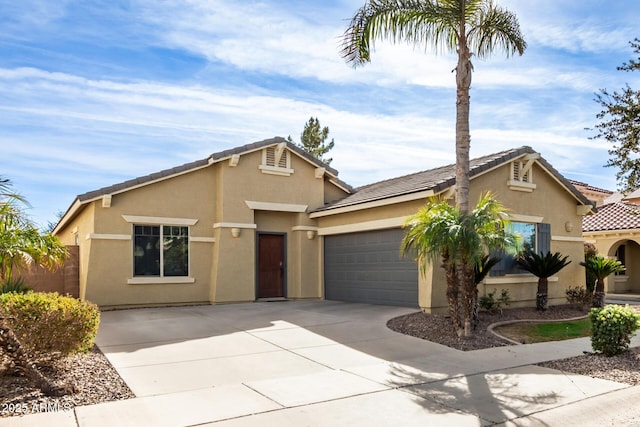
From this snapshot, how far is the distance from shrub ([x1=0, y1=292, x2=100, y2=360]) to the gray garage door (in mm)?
8363

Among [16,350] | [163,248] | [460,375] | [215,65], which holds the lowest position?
[460,375]

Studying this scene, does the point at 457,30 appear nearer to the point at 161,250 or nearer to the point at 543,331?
the point at 543,331

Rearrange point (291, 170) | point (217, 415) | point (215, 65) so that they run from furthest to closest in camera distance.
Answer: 1. point (291, 170)
2. point (215, 65)
3. point (217, 415)

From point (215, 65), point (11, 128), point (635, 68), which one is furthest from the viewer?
point (11, 128)

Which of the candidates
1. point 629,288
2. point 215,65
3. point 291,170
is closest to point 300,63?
point 215,65

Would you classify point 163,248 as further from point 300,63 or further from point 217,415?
point 217,415

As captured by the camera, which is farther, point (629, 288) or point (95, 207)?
point (629, 288)

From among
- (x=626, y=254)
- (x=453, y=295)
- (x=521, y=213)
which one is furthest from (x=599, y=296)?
(x=626, y=254)

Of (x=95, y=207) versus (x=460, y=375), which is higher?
(x=95, y=207)

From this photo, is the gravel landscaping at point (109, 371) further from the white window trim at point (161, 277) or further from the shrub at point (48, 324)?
the white window trim at point (161, 277)

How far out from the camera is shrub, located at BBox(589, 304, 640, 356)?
28.6ft

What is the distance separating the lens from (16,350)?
6207 millimetres

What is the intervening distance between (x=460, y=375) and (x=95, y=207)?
1100cm

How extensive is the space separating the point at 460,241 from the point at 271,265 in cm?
856
